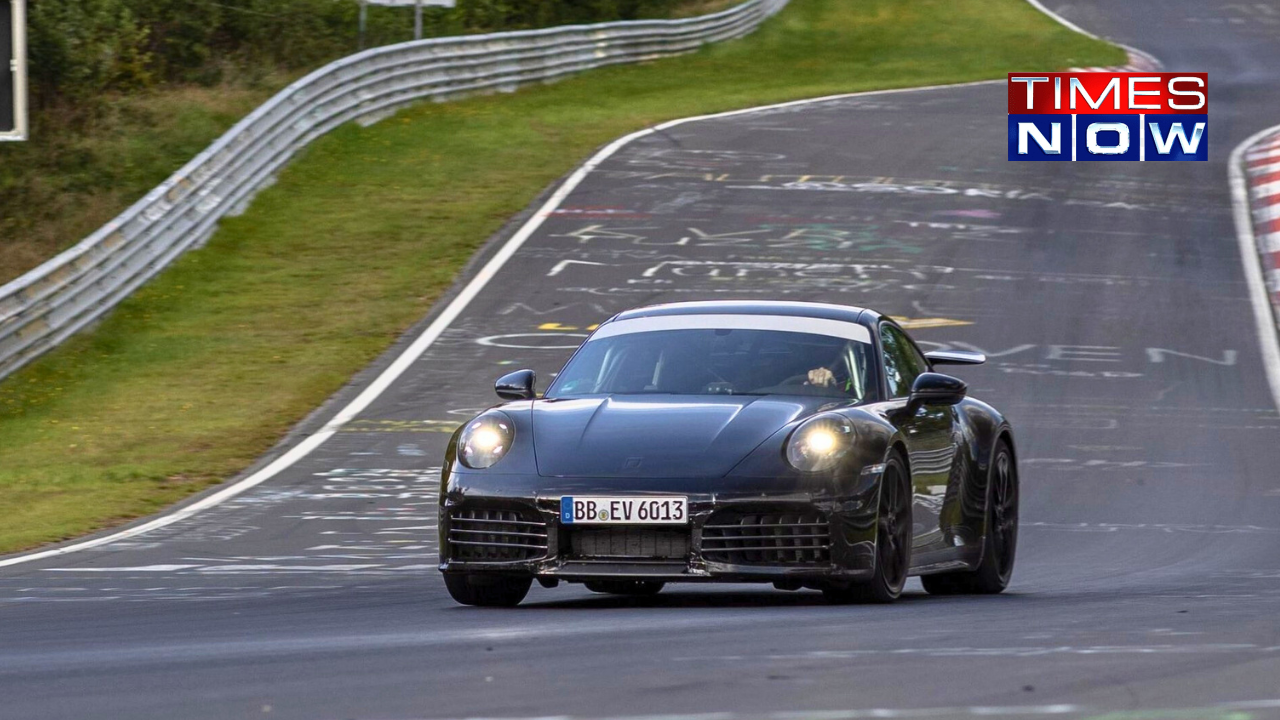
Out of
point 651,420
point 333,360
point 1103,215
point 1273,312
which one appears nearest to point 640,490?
point 651,420

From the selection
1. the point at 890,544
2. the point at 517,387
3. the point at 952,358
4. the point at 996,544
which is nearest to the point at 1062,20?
the point at 952,358

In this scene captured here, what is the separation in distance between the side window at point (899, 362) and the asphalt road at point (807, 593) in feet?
3.03

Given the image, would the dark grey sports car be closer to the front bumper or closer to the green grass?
the front bumper

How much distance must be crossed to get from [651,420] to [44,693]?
2.99 metres

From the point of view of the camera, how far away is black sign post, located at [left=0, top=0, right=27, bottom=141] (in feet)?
41.7

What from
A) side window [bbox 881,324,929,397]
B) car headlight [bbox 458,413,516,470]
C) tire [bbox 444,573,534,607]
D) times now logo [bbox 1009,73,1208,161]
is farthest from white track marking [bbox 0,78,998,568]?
times now logo [bbox 1009,73,1208,161]

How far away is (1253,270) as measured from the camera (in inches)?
910

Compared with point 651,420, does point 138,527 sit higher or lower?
lower

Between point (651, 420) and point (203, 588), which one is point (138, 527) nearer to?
point (203, 588)

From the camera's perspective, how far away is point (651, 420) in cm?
827

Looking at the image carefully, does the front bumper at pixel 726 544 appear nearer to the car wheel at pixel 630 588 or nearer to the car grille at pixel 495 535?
the car grille at pixel 495 535

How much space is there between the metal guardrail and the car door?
35.4ft

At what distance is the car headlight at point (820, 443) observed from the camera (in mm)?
7965

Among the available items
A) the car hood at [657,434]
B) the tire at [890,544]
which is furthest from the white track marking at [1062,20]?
the car hood at [657,434]
